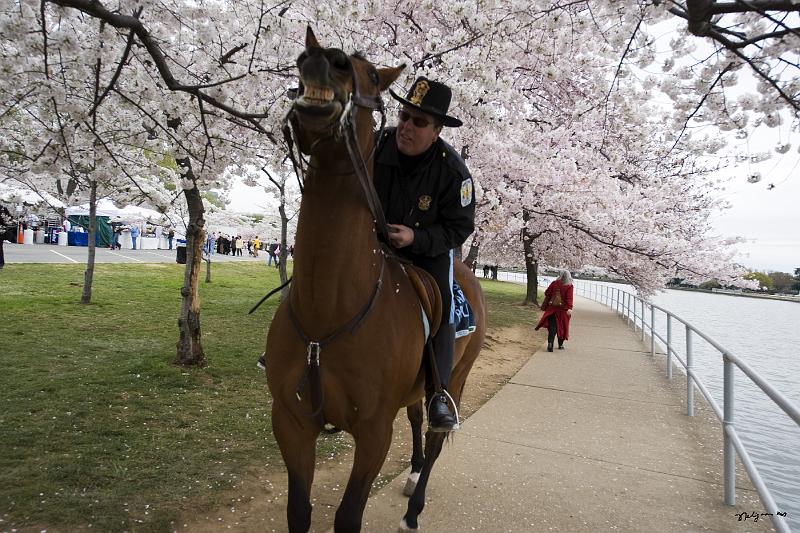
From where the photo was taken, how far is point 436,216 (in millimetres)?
3102

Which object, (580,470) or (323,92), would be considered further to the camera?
(580,470)

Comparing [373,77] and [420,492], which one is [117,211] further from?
[373,77]

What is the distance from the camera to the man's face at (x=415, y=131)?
2.93 m

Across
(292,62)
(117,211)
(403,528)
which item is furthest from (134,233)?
(403,528)

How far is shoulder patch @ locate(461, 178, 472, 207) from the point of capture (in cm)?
304

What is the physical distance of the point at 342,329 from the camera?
2426mm

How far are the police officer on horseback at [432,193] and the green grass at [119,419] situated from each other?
7.19 feet

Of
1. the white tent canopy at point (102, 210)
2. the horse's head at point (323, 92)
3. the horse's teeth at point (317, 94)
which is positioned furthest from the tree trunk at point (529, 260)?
the white tent canopy at point (102, 210)

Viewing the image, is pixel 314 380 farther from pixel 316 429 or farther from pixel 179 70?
pixel 179 70

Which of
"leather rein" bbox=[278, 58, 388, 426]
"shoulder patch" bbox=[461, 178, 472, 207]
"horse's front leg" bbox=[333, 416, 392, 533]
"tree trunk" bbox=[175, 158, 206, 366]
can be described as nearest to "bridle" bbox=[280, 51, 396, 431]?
"leather rein" bbox=[278, 58, 388, 426]

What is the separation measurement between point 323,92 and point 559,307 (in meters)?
11.0

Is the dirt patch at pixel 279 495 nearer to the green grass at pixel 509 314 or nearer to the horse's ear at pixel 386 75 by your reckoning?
the horse's ear at pixel 386 75

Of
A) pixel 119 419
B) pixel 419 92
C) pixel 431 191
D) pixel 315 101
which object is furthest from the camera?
pixel 119 419

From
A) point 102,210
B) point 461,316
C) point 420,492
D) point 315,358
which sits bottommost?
point 420,492
